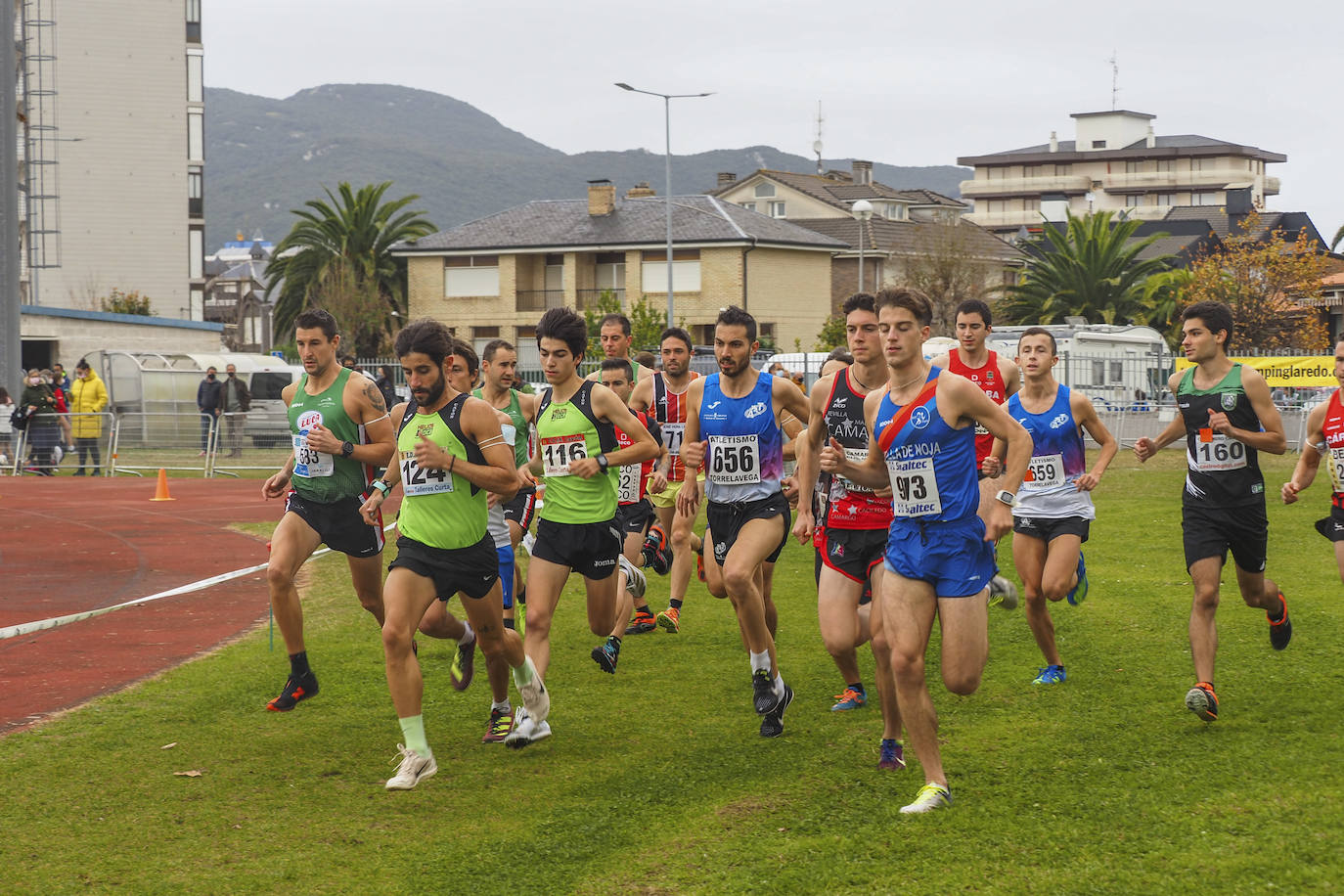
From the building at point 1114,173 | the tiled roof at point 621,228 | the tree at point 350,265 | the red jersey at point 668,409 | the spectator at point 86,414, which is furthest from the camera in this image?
the building at point 1114,173

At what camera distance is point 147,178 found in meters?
74.9

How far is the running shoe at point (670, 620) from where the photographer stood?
37.5 feet

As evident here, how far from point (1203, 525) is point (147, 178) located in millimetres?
74385

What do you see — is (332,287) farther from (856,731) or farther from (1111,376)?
(856,731)

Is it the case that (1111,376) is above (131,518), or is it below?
above

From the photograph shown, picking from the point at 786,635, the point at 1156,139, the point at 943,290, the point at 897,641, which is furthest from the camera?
the point at 1156,139

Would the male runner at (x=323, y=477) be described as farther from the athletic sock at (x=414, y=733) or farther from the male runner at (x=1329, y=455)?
the male runner at (x=1329, y=455)

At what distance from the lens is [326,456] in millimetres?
8445

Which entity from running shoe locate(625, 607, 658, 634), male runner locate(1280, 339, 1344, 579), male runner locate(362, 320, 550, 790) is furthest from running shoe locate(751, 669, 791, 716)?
running shoe locate(625, 607, 658, 634)

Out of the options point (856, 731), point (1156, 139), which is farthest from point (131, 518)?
point (1156, 139)

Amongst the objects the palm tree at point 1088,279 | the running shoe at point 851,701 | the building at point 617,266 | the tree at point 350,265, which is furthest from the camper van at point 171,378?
the palm tree at point 1088,279

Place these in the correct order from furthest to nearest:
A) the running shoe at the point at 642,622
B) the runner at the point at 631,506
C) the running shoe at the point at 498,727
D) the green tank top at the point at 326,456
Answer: the running shoe at the point at 642,622 → the runner at the point at 631,506 → the green tank top at the point at 326,456 → the running shoe at the point at 498,727

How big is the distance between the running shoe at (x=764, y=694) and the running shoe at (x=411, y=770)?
182 cm

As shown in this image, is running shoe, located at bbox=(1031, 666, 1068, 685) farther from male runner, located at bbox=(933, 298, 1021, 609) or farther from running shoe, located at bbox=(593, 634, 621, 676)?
running shoe, located at bbox=(593, 634, 621, 676)
